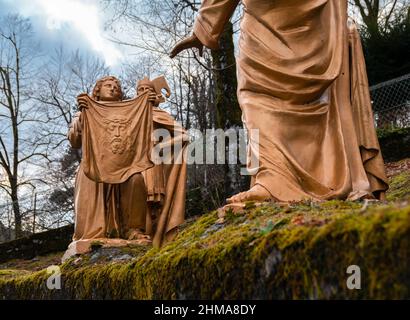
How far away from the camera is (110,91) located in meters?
9.52

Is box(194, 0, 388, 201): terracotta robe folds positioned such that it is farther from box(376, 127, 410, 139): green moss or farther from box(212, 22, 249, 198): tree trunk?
box(376, 127, 410, 139): green moss

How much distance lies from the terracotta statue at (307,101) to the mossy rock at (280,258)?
0.91m

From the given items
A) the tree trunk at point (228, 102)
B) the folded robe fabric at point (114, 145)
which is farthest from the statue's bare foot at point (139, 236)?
the tree trunk at point (228, 102)

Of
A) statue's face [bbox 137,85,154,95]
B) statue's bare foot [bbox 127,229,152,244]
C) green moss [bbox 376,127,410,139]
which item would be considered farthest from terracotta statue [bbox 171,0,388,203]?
green moss [bbox 376,127,410,139]

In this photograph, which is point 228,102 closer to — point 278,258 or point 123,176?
point 123,176

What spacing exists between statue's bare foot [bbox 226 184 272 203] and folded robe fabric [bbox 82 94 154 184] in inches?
113

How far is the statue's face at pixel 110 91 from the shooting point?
946 centimetres

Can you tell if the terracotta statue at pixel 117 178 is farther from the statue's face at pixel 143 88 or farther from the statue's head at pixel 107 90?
the statue's face at pixel 143 88

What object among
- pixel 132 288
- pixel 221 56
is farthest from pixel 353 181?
pixel 221 56

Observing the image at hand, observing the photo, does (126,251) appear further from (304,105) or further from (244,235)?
(244,235)

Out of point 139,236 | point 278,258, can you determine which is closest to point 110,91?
point 139,236

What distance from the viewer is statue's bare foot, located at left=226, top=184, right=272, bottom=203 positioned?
5000mm

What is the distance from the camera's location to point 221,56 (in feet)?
51.1

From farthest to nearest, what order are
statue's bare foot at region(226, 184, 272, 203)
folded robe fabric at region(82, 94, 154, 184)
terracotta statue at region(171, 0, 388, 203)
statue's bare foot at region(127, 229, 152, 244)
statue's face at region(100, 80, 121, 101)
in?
statue's face at region(100, 80, 121, 101) < statue's bare foot at region(127, 229, 152, 244) < folded robe fabric at region(82, 94, 154, 184) < terracotta statue at region(171, 0, 388, 203) < statue's bare foot at region(226, 184, 272, 203)
